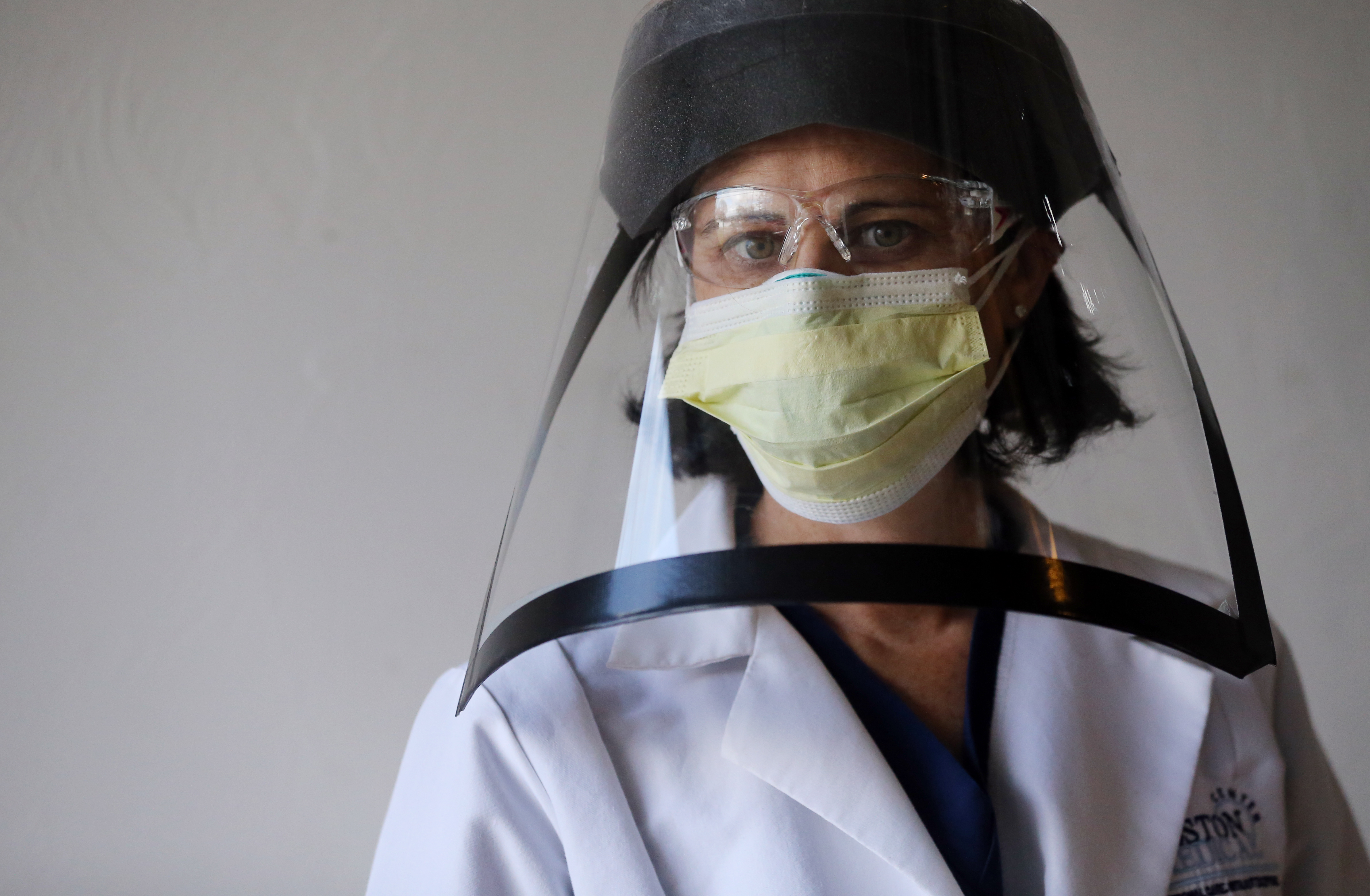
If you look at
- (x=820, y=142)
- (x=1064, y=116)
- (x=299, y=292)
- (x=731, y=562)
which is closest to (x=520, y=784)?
(x=731, y=562)

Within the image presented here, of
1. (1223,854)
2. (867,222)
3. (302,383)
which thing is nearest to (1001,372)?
(867,222)

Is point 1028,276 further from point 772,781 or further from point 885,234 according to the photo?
point 772,781

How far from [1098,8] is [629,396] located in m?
1.12

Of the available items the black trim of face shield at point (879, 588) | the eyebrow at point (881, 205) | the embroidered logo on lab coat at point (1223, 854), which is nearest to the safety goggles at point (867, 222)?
the eyebrow at point (881, 205)

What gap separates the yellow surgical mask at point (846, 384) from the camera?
62cm

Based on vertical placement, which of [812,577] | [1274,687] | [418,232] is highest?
[418,232]

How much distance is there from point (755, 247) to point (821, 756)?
1.29ft

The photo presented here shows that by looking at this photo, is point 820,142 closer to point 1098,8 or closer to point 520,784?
point 520,784

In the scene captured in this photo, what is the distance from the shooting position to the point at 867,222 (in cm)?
67

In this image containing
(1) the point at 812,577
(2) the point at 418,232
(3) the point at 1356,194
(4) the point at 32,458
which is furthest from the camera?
(3) the point at 1356,194

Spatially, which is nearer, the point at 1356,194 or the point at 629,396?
the point at 629,396

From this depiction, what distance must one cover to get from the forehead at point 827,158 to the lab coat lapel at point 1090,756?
17.1 inches

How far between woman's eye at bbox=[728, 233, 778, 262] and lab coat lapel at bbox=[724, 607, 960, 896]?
31 cm

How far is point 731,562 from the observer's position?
0.54 meters
